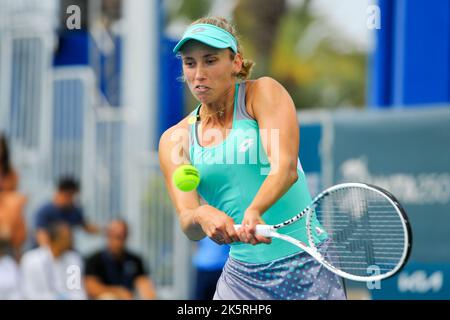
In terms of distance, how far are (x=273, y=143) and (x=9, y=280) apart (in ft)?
20.6

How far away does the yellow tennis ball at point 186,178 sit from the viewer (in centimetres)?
542

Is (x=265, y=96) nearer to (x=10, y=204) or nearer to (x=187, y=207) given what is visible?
(x=187, y=207)

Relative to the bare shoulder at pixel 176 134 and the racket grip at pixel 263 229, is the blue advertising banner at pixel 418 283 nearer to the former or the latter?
the bare shoulder at pixel 176 134

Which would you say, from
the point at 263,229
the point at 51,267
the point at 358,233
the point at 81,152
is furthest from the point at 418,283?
the point at 81,152

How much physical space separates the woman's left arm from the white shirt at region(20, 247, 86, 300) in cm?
556

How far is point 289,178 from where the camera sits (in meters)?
5.39

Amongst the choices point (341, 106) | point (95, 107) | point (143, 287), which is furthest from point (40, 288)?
point (341, 106)

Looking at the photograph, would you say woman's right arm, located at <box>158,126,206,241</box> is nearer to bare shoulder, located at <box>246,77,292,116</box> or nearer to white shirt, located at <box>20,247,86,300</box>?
bare shoulder, located at <box>246,77,292,116</box>

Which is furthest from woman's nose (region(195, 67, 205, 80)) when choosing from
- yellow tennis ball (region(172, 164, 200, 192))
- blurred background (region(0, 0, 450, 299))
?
blurred background (region(0, 0, 450, 299))

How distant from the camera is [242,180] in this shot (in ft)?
18.4

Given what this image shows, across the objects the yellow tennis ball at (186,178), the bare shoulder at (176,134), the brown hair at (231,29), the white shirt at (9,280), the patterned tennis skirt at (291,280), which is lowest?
the white shirt at (9,280)

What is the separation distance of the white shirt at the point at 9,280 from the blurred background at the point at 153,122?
819 mm

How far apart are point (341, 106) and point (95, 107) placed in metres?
23.1

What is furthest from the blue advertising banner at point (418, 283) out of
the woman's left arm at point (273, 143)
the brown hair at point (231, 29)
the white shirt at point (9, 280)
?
the woman's left arm at point (273, 143)
